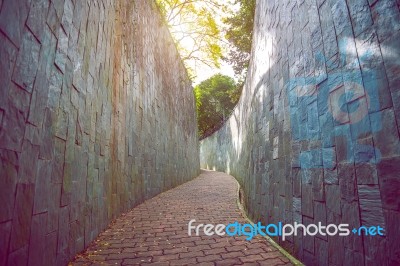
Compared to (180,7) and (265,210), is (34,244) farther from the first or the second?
(180,7)

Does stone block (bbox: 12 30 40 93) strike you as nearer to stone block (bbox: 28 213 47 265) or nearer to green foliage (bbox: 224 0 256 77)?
stone block (bbox: 28 213 47 265)

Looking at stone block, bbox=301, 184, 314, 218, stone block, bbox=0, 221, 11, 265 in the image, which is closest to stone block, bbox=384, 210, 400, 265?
stone block, bbox=301, 184, 314, 218

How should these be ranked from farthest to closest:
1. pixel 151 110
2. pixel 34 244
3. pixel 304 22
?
pixel 151 110
pixel 304 22
pixel 34 244

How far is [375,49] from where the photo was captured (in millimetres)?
1907

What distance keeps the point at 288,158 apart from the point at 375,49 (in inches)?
72.0

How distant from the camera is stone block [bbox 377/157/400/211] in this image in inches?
67.3

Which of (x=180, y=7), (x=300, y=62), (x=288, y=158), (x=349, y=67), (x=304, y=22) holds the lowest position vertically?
(x=288, y=158)

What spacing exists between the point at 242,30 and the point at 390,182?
12.6 metres

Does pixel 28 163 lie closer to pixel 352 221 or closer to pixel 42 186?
pixel 42 186

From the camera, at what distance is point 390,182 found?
1766 millimetres

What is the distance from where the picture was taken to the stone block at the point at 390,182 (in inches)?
67.3

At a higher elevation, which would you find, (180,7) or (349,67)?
(180,7)

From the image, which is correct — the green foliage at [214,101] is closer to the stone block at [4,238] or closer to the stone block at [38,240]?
the stone block at [38,240]

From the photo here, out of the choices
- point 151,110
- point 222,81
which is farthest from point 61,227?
point 222,81
